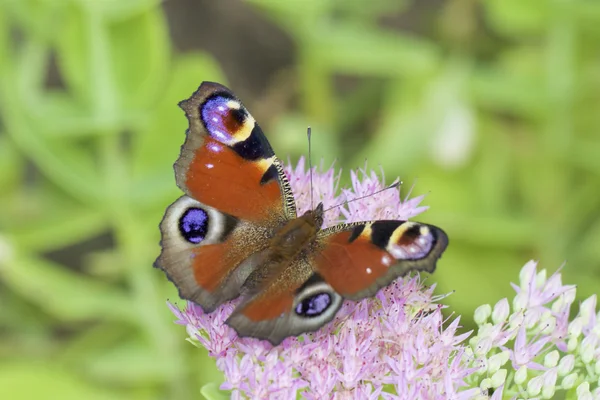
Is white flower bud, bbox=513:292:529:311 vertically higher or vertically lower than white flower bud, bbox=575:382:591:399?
higher

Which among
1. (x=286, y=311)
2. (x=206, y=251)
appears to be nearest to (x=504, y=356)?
(x=286, y=311)

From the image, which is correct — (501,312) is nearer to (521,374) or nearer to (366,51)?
(521,374)

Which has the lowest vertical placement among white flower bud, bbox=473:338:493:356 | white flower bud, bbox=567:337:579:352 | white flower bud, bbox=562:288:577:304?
white flower bud, bbox=473:338:493:356

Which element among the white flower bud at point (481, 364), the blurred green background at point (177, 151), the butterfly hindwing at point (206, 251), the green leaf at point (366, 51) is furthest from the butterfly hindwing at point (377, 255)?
the green leaf at point (366, 51)

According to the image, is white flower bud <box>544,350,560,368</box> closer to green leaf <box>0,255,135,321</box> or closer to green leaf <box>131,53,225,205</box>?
green leaf <box>131,53,225,205</box>

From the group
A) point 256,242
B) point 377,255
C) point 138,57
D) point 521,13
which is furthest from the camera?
point 521,13

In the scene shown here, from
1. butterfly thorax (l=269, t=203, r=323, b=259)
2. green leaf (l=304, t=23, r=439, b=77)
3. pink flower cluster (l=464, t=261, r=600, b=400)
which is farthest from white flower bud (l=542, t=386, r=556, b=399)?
green leaf (l=304, t=23, r=439, b=77)

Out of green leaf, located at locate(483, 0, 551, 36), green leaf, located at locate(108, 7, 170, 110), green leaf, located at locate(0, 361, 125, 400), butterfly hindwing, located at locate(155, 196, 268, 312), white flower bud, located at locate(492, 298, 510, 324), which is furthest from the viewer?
green leaf, located at locate(483, 0, 551, 36)

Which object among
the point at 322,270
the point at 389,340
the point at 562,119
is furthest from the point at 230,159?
the point at 562,119
